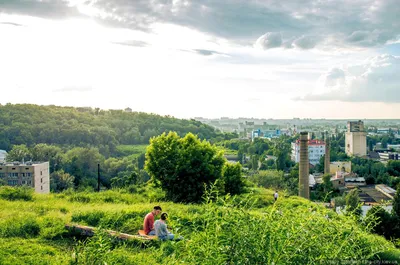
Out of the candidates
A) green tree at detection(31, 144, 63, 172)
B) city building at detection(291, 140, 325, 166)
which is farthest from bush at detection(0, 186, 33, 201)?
city building at detection(291, 140, 325, 166)

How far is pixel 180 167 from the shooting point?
667 inches

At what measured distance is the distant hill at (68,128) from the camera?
62.0 meters

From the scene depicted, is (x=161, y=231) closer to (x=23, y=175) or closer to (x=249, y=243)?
(x=249, y=243)

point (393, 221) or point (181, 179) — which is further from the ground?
point (181, 179)

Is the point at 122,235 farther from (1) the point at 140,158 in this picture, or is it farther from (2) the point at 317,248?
(1) the point at 140,158

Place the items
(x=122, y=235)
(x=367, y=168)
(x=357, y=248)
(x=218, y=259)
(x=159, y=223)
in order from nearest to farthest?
(x=218, y=259) < (x=357, y=248) < (x=159, y=223) < (x=122, y=235) < (x=367, y=168)

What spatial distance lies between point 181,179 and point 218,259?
13.3 metres

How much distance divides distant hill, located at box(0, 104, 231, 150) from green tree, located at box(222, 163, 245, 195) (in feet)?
159

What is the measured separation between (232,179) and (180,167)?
204 inches

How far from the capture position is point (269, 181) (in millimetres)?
43656

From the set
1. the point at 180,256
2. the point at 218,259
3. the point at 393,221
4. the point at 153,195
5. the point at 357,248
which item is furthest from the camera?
the point at 393,221

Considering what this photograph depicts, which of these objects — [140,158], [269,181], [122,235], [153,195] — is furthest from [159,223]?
[140,158]

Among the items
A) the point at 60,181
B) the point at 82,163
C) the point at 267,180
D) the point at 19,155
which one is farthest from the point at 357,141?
the point at 19,155

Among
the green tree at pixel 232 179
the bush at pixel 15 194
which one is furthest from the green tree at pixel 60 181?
the bush at pixel 15 194
